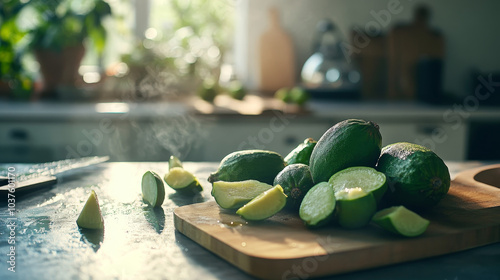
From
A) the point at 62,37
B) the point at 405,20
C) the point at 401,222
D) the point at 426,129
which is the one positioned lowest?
the point at 426,129

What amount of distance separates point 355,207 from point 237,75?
8.63ft

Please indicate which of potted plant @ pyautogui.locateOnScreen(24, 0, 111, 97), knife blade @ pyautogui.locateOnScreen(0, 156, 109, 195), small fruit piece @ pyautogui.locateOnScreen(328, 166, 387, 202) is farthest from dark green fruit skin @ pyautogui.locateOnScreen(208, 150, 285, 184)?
potted plant @ pyautogui.locateOnScreen(24, 0, 111, 97)

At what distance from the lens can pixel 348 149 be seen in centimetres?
81

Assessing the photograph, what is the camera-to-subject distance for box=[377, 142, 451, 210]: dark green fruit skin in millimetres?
773

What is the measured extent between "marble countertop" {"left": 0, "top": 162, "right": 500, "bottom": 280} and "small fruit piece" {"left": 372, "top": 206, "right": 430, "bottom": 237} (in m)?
0.04

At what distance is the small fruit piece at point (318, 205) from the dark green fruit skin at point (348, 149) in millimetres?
61

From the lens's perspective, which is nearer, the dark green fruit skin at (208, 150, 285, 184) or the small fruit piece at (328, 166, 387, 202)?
the small fruit piece at (328, 166, 387, 202)

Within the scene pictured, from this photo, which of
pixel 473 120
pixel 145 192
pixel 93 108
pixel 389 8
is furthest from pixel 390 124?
pixel 145 192

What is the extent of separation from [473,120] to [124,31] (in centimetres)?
202

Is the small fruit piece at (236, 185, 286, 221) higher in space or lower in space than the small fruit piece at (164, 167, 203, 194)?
higher

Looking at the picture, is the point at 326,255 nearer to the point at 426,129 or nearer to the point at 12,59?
the point at 426,129

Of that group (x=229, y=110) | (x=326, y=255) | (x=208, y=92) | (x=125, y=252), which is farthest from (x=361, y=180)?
(x=208, y=92)

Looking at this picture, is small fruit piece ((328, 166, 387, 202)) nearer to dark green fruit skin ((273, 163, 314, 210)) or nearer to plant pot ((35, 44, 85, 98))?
dark green fruit skin ((273, 163, 314, 210))

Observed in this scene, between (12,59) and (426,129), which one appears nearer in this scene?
(426,129)
